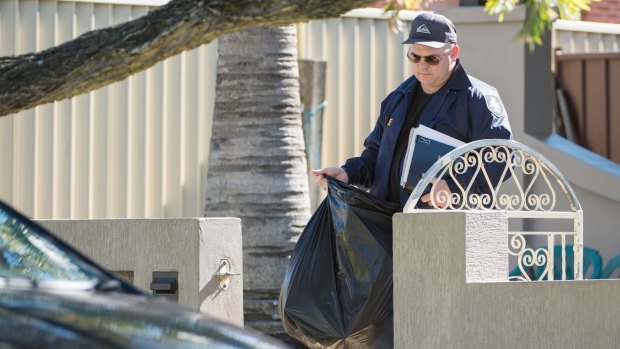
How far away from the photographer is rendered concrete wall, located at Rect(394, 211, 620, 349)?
16.9 ft

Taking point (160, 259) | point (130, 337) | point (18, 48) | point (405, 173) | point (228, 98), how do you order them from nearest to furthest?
point (130, 337), point (405, 173), point (160, 259), point (228, 98), point (18, 48)

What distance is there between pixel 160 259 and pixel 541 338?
6.00 ft

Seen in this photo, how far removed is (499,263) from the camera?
17.4 ft

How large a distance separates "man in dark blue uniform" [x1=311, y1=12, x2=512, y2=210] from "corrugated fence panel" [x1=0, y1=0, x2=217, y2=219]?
3745 millimetres

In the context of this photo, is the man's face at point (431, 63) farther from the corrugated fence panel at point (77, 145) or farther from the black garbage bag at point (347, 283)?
the corrugated fence panel at point (77, 145)

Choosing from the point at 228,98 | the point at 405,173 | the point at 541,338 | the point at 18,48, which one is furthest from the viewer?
the point at 18,48

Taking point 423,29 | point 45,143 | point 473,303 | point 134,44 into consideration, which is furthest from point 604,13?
point 473,303

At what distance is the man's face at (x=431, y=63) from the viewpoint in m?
5.61

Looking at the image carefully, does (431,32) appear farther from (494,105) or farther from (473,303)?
(473,303)

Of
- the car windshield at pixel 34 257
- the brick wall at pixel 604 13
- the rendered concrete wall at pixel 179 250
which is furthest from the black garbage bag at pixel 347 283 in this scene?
the brick wall at pixel 604 13

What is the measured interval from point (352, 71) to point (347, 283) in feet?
15.5

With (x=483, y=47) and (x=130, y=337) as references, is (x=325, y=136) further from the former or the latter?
(x=130, y=337)

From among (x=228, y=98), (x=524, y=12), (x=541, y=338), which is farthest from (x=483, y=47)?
(x=541, y=338)

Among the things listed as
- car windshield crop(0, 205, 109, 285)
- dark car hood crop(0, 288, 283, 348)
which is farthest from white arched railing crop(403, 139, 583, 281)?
dark car hood crop(0, 288, 283, 348)
